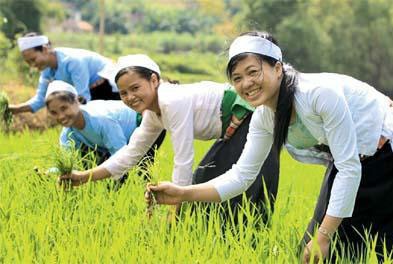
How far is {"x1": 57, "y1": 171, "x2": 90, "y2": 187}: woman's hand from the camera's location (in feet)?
10.2

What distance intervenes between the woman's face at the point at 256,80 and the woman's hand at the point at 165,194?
42cm

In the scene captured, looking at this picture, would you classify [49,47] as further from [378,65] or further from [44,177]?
[378,65]

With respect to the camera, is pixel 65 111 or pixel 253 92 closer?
pixel 253 92

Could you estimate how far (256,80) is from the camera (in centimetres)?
226

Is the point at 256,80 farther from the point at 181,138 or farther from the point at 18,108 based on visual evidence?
the point at 18,108

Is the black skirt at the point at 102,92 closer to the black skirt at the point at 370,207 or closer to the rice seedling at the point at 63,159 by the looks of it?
the rice seedling at the point at 63,159

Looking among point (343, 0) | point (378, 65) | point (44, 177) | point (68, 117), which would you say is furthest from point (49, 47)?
point (343, 0)

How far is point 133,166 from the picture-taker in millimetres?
3201

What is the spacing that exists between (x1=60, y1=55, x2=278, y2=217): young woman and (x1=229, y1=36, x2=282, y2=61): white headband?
2.00 ft

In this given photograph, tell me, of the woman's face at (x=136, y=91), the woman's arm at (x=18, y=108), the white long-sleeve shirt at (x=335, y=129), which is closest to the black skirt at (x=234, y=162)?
the woman's face at (x=136, y=91)

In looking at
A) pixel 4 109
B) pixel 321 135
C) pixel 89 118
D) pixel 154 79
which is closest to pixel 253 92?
pixel 321 135

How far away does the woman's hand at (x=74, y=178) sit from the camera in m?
3.11

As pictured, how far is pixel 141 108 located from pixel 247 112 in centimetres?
44

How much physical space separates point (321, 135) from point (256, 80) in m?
0.25
